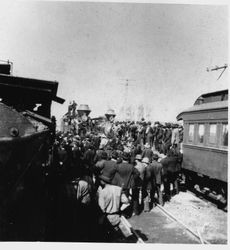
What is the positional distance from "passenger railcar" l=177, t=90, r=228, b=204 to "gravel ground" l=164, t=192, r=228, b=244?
19.7 inches

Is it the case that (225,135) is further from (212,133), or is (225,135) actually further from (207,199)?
(207,199)

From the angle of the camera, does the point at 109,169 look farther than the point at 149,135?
No

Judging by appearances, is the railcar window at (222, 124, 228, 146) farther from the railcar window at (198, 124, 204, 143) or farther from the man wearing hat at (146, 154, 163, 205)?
the man wearing hat at (146, 154, 163, 205)

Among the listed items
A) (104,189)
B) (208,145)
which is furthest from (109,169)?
(208,145)

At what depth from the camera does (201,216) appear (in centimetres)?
794

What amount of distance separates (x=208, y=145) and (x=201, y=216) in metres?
2.37

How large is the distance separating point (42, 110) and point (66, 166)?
317cm

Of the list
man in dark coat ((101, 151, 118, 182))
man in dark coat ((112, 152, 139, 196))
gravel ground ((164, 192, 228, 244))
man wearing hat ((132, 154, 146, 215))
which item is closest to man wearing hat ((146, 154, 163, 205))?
man wearing hat ((132, 154, 146, 215))

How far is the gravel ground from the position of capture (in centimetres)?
670

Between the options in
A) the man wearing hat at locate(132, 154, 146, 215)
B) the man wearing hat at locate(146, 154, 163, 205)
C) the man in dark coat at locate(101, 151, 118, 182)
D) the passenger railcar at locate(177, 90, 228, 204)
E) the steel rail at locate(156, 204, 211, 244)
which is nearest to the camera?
the steel rail at locate(156, 204, 211, 244)

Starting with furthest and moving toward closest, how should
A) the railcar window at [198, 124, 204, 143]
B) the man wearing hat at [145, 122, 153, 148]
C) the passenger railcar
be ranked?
the man wearing hat at [145, 122, 153, 148], the railcar window at [198, 124, 204, 143], the passenger railcar

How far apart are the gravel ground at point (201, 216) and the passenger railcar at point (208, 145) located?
1.64 feet

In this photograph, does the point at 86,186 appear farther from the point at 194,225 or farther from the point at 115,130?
the point at 115,130

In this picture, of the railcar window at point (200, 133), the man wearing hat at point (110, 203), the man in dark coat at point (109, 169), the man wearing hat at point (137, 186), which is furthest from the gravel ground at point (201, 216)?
the man wearing hat at point (110, 203)
